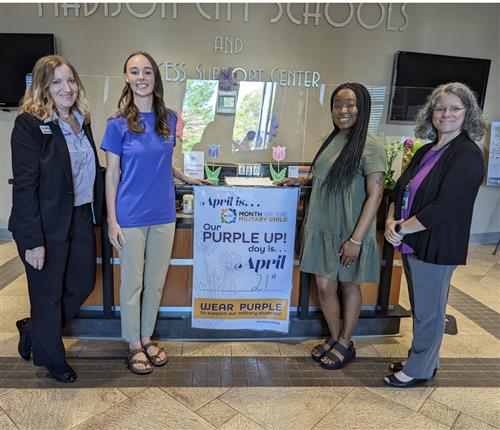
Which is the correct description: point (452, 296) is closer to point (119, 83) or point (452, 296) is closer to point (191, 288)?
point (191, 288)

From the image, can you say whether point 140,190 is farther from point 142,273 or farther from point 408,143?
point 408,143

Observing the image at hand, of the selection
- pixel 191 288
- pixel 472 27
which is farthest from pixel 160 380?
pixel 472 27

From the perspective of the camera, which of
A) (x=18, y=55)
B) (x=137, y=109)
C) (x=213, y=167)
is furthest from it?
(x=18, y=55)

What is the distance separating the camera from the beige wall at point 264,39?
4172 mm

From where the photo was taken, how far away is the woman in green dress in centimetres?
202

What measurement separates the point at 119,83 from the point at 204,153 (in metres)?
0.65

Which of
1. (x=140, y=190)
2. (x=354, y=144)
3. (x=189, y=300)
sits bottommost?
(x=189, y=300)

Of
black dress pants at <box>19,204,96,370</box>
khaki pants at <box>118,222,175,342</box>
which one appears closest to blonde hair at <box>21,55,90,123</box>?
black dress pants at <box>19,204,96,370</box>

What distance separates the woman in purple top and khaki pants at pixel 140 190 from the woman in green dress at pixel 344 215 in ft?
2.44

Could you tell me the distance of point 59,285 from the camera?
2002mm

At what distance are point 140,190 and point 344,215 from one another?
3.25 ft

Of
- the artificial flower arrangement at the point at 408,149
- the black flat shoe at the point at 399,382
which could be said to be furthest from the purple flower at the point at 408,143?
the black flat shoe at the point at 399,382

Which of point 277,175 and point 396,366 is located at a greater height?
point 277,175

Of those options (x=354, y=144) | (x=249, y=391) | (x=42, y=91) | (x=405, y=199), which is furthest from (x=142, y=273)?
(x=405, y=199)
